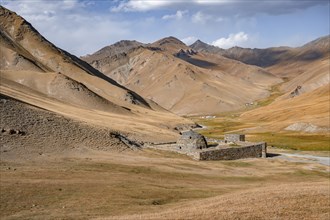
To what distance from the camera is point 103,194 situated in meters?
35.8

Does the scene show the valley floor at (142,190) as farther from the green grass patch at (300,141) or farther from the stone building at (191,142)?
the green grass patch at (300,141)

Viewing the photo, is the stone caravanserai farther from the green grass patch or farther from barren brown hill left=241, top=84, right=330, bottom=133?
barren brown hill left=241, top=84, right=330, bottom=133

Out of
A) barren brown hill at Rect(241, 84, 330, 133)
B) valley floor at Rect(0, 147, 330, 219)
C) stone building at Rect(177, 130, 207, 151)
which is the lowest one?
valley floor at Rect(0, 147, 330, 219)

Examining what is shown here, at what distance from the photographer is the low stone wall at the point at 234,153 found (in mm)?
65750

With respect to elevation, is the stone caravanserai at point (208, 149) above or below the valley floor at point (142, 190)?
above

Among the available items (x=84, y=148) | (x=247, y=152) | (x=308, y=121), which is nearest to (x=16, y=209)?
(x=84, y=148)

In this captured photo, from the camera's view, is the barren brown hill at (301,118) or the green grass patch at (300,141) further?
the barren brown hill at (301,118)

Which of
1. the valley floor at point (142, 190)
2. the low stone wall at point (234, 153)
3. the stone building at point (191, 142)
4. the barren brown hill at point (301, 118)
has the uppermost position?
the barren brown hill at point (301, 118)

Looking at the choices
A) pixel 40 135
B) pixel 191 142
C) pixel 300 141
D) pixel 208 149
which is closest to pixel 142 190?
pixel 40 135

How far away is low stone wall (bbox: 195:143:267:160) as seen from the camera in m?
65.8

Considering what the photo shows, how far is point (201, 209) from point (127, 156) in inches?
1151

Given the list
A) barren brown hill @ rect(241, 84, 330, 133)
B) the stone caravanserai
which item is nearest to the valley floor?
the stone caravanserai

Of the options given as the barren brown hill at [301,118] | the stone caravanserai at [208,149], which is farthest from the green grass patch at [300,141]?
the stone caravanserai at [208,149]

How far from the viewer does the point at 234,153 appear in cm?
7150
